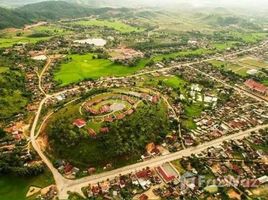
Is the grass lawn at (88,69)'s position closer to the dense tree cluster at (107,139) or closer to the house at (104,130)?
the dense tree cluster at (107,139)

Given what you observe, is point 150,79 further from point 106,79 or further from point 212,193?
point 212,193

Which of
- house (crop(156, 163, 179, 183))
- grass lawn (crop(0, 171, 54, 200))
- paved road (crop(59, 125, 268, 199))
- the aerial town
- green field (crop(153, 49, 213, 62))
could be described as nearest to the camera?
grass lawn (crop(0, 171, 54, 200))

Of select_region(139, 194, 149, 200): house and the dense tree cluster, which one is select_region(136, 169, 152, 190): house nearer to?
select_region(139, 194, 149, 200): house

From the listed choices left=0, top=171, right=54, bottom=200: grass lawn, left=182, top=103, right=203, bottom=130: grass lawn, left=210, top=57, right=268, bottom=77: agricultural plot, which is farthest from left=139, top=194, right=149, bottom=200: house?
left=210, top=57, right=268, bottom=77: agricultural plot

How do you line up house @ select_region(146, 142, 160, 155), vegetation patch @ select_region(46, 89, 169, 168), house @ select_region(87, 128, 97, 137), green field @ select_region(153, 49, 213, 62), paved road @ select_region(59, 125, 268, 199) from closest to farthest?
paved road @ select_region(59, 125, 268, 199) < vegetation patch @ select_region(46, 89, 169, 168) < house @ select_region(87, 128, 97, 137) < house @ select_region(146, 142, 160, 155) < green field @ select_region(153, 49, 213, 62)

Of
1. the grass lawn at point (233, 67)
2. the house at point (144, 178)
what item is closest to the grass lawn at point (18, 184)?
the house at point (144, 178)

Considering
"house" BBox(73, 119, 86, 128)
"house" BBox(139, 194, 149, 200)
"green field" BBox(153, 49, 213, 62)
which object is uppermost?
"house" BBox(73, 119, 86, 128)
